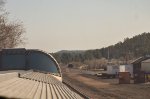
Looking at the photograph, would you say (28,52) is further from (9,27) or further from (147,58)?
(147,58)

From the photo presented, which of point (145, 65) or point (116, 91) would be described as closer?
point (116, 91)

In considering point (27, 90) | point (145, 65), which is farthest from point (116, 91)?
point (27, 90)

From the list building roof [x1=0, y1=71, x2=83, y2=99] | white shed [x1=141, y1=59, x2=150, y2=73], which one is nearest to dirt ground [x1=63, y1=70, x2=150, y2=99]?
white shed [x1=141, y1=59, x2=150, y2=73]

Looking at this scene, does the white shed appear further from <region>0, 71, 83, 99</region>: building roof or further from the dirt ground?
<region>0, 71, 83, 99</region>: building roof

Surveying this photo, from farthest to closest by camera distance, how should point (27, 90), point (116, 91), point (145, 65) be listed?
point (145, 65)
point (116, 91)
point (27, 90)

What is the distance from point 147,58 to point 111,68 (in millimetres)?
7424

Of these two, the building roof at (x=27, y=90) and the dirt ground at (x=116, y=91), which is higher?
the building roof at (x=27, y=90)

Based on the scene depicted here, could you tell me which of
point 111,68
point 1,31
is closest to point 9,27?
point 1,31

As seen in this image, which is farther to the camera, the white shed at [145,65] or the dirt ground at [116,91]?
the white shed at [145,65]

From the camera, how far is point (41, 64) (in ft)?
67.3

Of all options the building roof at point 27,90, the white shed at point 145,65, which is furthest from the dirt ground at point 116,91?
the building roof at point 27,90

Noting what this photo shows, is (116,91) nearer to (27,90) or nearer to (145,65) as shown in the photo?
(145,65)

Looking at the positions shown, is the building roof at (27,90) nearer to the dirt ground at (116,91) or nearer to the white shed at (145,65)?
the dirt ground at (116,91)

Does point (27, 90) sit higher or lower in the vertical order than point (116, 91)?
higher
